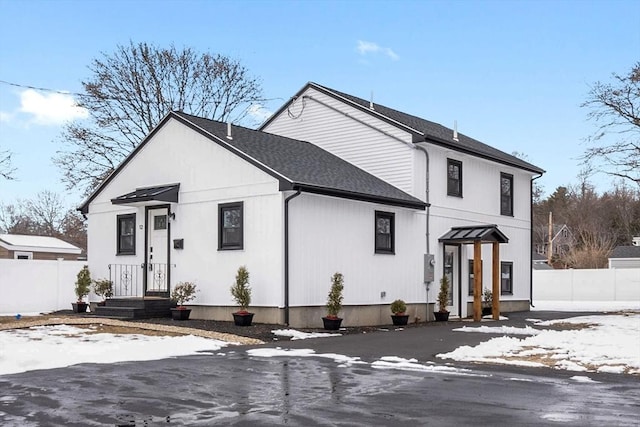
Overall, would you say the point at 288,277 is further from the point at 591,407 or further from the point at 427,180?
the point at 591,407

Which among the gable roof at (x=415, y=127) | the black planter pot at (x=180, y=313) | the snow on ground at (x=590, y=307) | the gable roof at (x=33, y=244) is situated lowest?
the snow on ground at (x=590, y=307)

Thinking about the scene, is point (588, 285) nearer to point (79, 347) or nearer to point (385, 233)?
point (385, 233)

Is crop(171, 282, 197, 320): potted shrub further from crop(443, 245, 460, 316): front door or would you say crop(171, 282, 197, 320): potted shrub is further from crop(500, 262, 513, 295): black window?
crop(500, 262, 513, 295): black window

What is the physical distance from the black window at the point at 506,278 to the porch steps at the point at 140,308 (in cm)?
1292

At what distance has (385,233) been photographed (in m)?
21.1

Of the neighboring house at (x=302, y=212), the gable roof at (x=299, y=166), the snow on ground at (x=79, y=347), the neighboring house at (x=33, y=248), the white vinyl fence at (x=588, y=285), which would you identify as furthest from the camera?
the neighboring house at (x=33, y=248)

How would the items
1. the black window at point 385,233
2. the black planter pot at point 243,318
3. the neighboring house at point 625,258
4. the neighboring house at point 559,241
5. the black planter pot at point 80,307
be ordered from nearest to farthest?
the black planter pot at point 243,318, the black window at point 385,233, the black planter pot at point 80,307, the neighboring house at point 625,258, the neighboring house at point 559,241

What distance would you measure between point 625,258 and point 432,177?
3571cm

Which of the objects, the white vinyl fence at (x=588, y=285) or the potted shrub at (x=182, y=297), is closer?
the potted shrub at (x=182, y=297)

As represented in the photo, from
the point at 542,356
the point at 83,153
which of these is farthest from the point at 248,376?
the point at 83,153

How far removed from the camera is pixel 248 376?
33.6 feet

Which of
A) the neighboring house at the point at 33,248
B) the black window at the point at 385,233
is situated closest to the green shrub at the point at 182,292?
the black window at the point at 385,233

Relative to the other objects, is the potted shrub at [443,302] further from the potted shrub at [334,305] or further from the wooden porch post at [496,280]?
the potted shrub at [334,305]

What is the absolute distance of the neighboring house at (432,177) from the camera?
2234cm
